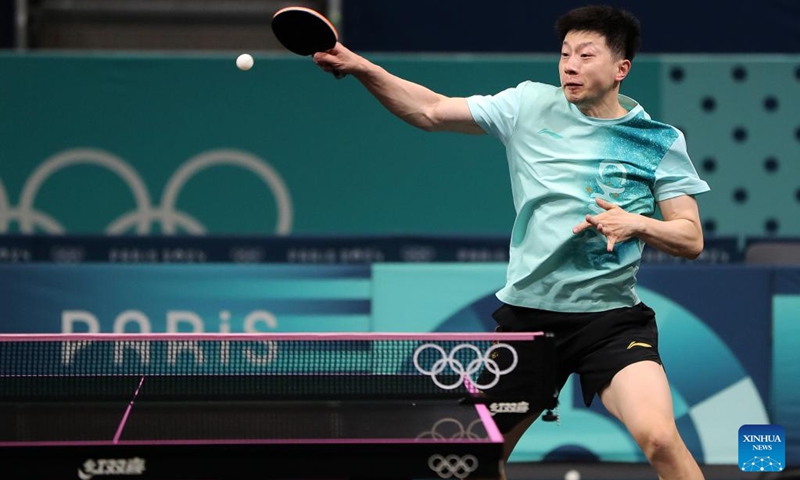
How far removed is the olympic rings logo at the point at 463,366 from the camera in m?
3.55

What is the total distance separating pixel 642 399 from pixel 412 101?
1162 millimetres

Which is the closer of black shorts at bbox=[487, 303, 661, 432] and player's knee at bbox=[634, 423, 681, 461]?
player's knee at bbox=[634, 423, 681, 461]

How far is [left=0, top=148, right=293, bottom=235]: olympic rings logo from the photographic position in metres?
7.61

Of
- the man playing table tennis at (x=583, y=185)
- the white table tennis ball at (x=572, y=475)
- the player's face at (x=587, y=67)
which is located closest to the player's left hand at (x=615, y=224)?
the man playing table tennis at (x=583, y=185)

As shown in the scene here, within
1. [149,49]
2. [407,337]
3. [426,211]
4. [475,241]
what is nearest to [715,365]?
[475,241]

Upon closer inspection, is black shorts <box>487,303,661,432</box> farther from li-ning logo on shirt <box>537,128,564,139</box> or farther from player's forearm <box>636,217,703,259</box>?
li-ning logo on shirt <box>537,128,564,139</box>

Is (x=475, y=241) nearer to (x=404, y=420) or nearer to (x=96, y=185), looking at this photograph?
(x=96, y=185)

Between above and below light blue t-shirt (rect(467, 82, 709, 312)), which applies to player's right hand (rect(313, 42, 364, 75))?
above

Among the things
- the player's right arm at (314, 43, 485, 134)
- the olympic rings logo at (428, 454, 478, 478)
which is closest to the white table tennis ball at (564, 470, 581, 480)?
the player's right arm at (314, 43, 485, 134)

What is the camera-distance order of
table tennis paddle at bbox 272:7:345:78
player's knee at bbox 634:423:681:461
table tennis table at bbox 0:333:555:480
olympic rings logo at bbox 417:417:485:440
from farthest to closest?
table tennis paddle at bbox 272:7:345:78 → player's knee at bbox 634:423:681:461 → olympic rings logo at bbox 417:417:485:440 → table tennis table at bbox 0:333:555:480

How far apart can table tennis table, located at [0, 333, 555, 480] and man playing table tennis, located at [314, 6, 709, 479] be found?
0.29 meters

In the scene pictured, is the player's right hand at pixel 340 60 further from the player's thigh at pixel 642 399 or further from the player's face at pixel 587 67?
the player's thigh at pixel 642 399

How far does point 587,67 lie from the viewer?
375 cm

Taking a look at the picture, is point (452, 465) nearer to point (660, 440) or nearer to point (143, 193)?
point (660, 440)
